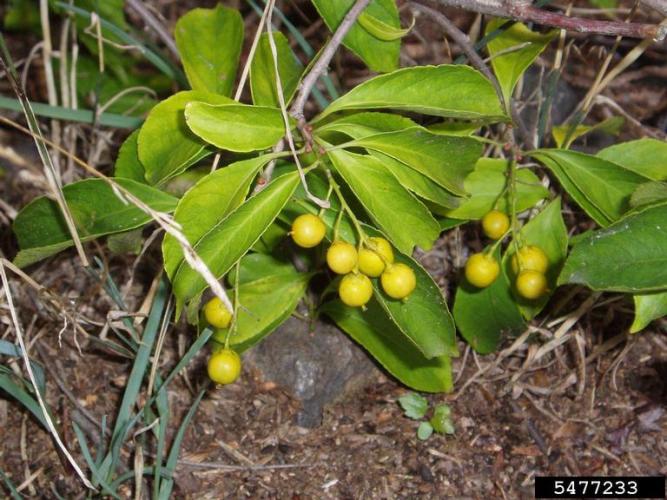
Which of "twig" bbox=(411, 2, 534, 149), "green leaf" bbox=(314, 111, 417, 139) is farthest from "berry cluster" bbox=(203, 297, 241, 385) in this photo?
"twig" bbox=(411, 2, 534, 149)

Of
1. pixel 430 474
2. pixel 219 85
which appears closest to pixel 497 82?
pixel 219 85

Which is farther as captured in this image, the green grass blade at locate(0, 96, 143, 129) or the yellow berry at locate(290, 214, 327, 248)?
the green grass blade at locate(0, 96, 143, 129)

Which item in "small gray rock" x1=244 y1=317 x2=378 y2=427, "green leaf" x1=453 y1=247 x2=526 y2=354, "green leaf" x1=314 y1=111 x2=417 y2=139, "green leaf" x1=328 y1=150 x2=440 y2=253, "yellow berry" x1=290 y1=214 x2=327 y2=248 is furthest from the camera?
"small gray rock" x1=244 y1=317 x2=378 y2=427

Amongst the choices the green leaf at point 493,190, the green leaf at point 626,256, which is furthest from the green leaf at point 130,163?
the green leaf at point 626,256

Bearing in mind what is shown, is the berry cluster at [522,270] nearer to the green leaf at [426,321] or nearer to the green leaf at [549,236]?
the green leaf at [549,236]

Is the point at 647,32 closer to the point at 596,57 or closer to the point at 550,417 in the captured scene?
the point at 550,417

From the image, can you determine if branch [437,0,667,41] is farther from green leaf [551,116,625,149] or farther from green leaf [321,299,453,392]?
green leaf [321,299,453,392]
